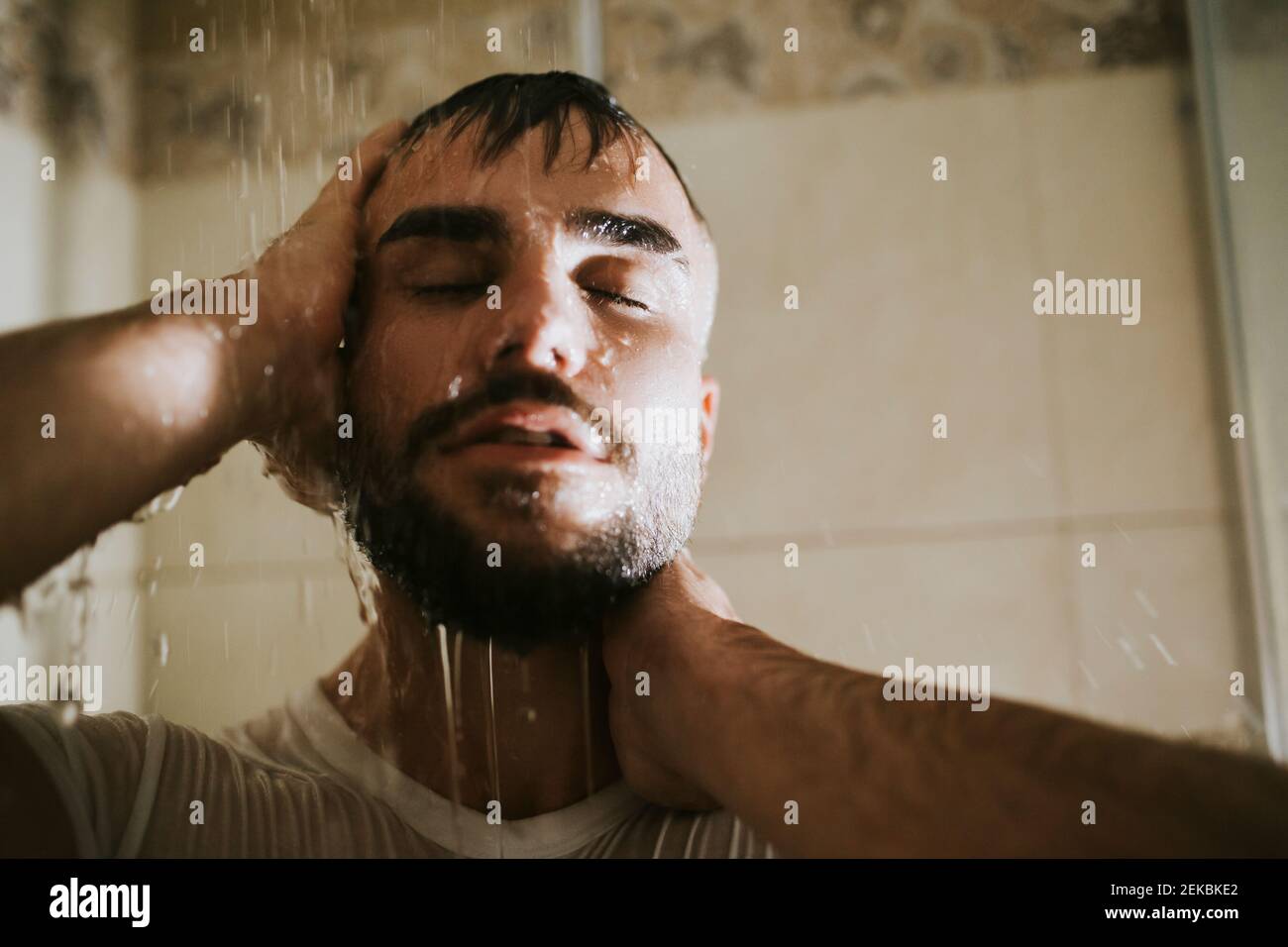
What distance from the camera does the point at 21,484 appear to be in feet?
1.18

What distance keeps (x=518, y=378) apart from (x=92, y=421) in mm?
210

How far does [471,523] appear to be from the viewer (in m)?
0.47

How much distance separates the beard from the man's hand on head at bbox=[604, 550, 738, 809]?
0.02m

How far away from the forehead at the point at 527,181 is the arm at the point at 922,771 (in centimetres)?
28

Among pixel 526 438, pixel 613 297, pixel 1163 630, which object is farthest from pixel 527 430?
pixel 1163 630

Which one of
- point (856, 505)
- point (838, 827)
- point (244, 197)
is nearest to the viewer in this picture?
point (838, 827)

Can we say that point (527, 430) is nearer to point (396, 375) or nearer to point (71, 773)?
point (396, 375)

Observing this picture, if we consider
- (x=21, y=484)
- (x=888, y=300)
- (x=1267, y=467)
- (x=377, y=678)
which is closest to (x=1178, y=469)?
(x=1267, y=467)

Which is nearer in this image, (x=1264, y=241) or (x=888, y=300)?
(x=1264, y=241)

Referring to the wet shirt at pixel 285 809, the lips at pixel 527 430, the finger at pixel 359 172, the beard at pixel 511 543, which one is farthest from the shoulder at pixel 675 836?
the finger at pixel 359 172

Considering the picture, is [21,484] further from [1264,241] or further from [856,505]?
[1264,241]

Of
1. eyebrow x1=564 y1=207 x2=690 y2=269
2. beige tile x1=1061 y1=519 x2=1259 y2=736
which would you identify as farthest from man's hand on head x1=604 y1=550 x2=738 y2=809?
beige tile x1=1061 y1=519 x2=1259 y2=736

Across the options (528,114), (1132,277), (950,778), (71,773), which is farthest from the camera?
(1132,277)
